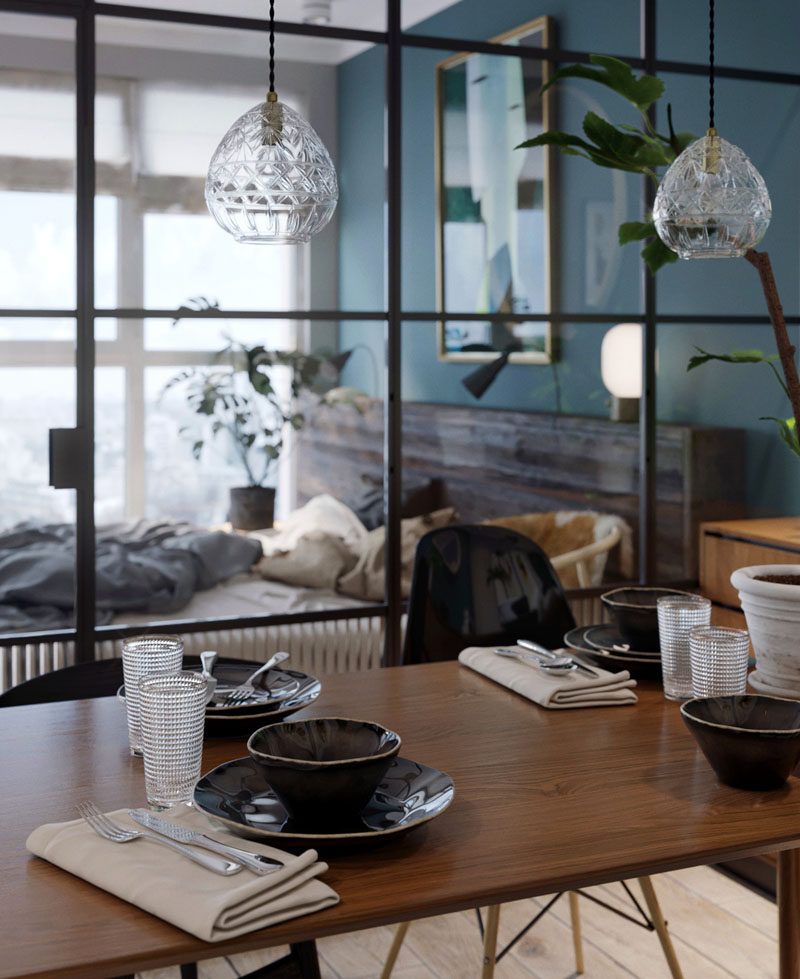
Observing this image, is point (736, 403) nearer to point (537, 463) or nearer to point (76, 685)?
point (537, 463)

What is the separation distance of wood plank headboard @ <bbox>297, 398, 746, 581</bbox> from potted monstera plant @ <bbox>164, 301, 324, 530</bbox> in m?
0.08

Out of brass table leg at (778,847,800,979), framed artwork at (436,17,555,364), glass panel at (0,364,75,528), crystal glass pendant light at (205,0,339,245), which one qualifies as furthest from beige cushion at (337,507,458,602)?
brass table leg at (778,847,800,979)

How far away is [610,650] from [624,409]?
64.0 inches

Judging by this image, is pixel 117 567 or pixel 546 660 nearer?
pixel 546 660

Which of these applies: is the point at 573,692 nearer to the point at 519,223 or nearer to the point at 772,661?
the point at 772,661

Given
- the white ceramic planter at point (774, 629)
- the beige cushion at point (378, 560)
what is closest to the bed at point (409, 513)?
the beige cushion at point (378, 560)

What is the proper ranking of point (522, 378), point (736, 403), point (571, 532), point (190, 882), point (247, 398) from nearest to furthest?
point (190, 882), point (247, 398), point (522, 378), point (571, 532), point (736, 403)

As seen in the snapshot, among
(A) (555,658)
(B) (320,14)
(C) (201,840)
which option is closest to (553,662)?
(A) (555,658)

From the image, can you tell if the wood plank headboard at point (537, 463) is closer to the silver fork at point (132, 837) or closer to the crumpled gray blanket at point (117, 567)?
the crumpled gray blanket at point (117, 567)

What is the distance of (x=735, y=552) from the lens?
11.8ft

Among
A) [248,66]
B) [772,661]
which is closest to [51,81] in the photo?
[248,66]

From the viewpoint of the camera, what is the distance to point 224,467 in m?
3.17

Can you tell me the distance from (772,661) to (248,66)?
2.09m

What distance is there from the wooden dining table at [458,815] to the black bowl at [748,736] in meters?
0.03
